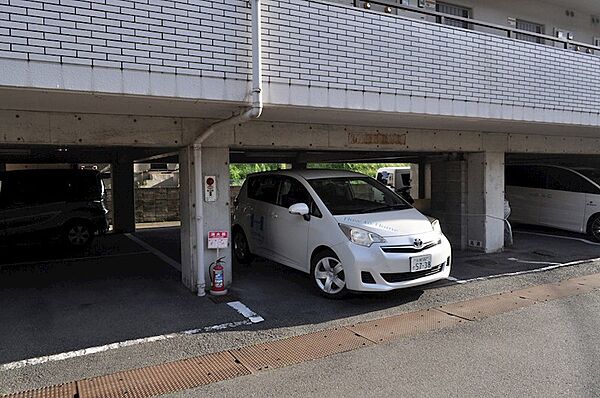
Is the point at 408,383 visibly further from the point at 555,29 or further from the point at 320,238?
the point at 555,29

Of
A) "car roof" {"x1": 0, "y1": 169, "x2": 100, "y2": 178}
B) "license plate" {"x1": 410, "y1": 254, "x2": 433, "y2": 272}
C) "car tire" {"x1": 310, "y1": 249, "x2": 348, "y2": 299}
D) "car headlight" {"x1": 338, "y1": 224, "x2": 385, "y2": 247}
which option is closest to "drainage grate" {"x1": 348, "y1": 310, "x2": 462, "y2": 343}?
"license plate" {"x1": 410, "y1": 254, "x2": 433, "y2": 272}

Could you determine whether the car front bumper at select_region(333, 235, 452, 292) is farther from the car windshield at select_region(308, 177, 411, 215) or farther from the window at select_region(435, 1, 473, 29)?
the window at select_region(435, 1, 473, 29)

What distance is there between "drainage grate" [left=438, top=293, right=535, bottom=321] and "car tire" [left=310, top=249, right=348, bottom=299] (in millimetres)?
1259

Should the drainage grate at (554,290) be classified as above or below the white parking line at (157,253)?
below

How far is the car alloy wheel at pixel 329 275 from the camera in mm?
5961

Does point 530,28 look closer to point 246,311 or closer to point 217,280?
point 217,280

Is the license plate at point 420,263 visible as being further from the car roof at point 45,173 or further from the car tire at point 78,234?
the car roof at point 45,173

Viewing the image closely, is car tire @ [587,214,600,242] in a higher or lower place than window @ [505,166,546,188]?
lower

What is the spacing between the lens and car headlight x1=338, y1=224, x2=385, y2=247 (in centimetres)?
577

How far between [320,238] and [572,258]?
18.6 feet

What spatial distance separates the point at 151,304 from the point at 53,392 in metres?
2.31

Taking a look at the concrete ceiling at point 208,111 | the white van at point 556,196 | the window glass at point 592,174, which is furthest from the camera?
the window glass at point 592,174

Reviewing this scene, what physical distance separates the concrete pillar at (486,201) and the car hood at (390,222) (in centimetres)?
343

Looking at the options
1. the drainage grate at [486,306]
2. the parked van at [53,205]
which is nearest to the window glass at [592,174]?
the drainage grate at [486,306]
